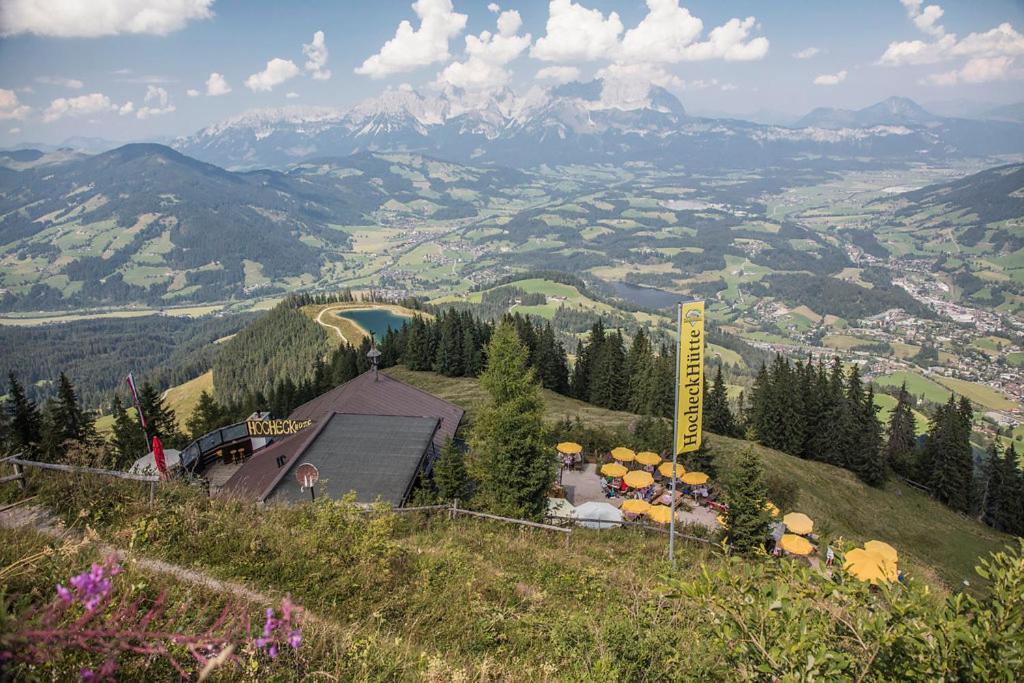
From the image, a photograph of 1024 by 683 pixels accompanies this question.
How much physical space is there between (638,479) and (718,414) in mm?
31511

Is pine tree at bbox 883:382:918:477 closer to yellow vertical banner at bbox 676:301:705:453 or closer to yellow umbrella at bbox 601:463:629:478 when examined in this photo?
yellow umbrella at bbox 601:463:629:478

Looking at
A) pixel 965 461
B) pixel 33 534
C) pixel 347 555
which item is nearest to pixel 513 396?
pixel 347 555

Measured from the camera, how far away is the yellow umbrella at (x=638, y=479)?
109 ft

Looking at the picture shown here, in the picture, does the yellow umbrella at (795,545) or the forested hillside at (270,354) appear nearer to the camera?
the yellow umbrella at (795,545)

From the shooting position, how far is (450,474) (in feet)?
79.3

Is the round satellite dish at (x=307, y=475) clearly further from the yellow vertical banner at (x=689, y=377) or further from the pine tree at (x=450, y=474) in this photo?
the yellow vertical banner at (x=689, y=377)

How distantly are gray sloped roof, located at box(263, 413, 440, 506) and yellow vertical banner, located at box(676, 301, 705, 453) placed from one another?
11661mm

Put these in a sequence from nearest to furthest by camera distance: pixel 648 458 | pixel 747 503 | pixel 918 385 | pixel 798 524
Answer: pixel 747 503 → pixel 798 524 → pixel 648 458 → pixel 918 385

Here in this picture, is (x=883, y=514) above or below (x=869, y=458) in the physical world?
below

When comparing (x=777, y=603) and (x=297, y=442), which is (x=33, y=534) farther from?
(x=297, y=442)

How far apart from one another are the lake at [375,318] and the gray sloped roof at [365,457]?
302ft

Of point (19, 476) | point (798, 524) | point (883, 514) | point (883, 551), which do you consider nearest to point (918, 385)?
point (883, 514)

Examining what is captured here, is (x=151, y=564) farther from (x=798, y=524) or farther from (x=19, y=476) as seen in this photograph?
(x=798, y=524)

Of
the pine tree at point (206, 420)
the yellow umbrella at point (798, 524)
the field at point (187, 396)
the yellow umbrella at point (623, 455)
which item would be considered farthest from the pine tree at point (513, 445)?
the field at point (187, 396)
